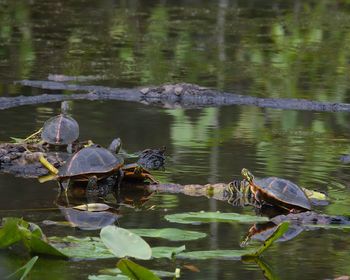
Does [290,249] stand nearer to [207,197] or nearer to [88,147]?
[207,197]

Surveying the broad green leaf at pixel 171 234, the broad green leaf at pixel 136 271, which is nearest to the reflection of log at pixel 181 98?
the broad green leaf at pixel 171 234

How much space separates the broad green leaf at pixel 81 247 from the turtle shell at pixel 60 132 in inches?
76.6

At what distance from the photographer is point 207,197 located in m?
5.98

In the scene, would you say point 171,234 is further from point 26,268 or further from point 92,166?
point 92,166

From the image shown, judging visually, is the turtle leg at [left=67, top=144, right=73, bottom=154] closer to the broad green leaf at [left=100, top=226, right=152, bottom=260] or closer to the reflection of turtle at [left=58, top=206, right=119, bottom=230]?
the reflection of turtle at [left=58, top=206, right=119, bottom=230]

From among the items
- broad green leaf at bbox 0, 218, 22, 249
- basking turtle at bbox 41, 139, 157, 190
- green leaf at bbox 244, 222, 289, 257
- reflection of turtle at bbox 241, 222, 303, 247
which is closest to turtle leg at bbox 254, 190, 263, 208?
reflection of turtle at bbox 241, 222, 303, 247

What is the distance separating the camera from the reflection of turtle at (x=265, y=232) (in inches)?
203

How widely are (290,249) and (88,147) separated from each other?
A: 157cm

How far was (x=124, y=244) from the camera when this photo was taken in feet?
13.6

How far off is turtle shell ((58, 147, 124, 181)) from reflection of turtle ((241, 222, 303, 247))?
0.97m

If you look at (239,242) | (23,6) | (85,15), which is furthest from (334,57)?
(239,242)

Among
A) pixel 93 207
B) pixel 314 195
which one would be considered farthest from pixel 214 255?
pixel 314 195

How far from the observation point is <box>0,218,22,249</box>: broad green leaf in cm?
454

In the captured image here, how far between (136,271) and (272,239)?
0.79 metres
